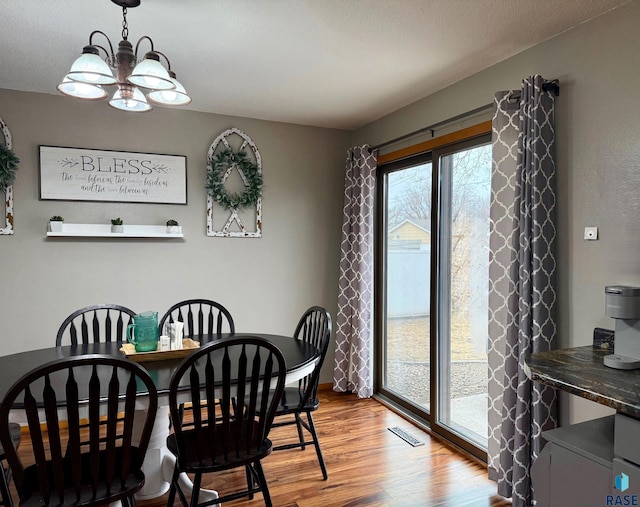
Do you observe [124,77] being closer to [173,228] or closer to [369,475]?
[173,228]

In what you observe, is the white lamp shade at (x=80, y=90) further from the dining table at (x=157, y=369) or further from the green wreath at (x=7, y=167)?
the green wreath at (x=7, y=167)

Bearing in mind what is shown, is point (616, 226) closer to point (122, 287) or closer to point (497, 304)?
point (497, 304)

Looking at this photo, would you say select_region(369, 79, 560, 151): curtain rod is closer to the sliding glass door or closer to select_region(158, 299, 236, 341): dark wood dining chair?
the sliding glass door

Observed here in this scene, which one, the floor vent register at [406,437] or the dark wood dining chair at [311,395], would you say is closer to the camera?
the dark wood dining chair at [311,395]

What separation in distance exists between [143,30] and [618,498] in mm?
2812

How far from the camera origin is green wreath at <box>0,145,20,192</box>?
3240mm

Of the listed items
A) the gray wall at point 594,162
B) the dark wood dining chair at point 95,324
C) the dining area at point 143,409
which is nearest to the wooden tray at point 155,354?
the dining area at point 143,409

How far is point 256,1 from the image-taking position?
6.84 feet

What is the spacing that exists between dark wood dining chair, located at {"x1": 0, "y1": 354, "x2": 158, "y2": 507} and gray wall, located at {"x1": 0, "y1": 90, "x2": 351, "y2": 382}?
1782 mm

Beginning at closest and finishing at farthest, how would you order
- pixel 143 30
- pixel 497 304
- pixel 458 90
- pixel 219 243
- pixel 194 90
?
1. pixel 143 30
2. pixel 497 304
3. pixel 458 90
4. pixel 194 90
5. pixel 219 243

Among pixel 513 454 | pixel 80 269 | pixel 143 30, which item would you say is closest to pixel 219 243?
pixel 80 269

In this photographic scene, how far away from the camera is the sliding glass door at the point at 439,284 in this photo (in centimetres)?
304

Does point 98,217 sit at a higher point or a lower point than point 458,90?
lower

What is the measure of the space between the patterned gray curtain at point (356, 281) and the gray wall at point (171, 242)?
22cm
